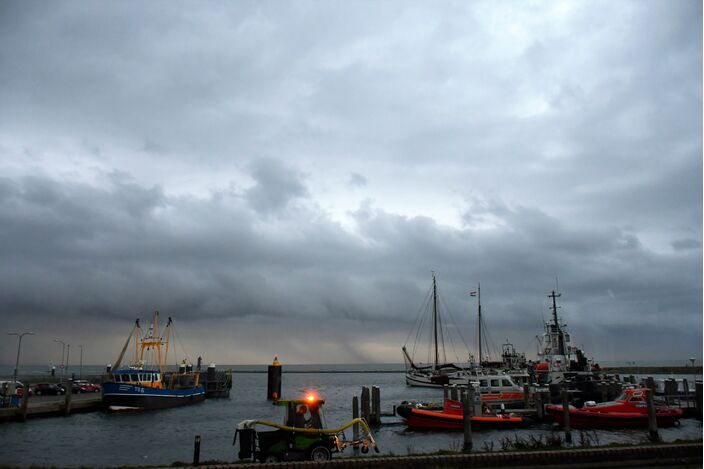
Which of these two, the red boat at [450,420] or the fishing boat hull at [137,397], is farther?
the fishing boat hull at [137,397]

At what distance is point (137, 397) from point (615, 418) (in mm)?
48976

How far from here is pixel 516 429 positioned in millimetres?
37219

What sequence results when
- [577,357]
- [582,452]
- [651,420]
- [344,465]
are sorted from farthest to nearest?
[577,357] → [651,420] → [582,452] → [344,465]

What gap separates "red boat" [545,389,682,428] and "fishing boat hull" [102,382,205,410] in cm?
4502

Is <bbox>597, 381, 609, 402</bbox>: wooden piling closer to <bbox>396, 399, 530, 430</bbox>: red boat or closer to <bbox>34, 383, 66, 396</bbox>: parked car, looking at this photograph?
<bbox>396, 399, 530, 430</bbox>: red boat

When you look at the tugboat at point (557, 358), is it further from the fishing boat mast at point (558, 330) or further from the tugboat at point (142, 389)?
the tugboat at point (142, 389)

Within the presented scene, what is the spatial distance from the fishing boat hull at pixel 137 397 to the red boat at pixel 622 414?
45022 mm

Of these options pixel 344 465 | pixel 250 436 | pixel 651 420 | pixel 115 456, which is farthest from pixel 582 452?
pixel 115 456

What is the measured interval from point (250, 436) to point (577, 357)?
207 feet

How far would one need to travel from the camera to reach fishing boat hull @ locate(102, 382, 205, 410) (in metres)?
58.2

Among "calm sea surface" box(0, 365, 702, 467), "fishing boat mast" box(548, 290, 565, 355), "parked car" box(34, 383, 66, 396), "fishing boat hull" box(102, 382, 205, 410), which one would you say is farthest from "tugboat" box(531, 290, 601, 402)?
"parked car" box(34, 383, 66, 396)

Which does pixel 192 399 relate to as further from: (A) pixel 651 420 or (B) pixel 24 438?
(A) pixel 651 420

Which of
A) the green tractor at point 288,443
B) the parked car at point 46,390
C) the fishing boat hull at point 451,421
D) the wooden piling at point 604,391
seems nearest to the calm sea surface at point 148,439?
the fishing boat hull at point 451,421

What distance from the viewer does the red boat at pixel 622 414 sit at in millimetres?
36656
